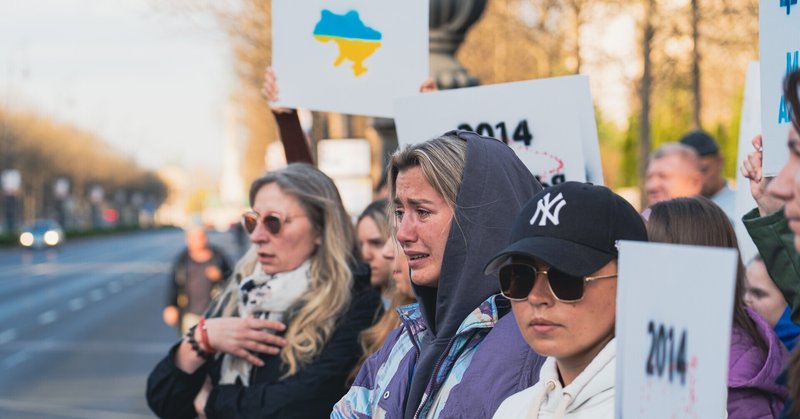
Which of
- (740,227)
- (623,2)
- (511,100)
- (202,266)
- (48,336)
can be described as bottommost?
(48,336)

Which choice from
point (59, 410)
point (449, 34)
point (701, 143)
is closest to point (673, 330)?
point (701, 143)

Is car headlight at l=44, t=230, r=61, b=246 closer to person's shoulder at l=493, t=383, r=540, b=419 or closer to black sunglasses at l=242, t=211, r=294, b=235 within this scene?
black sunglasses at l=242, t=211, r=294, b=235

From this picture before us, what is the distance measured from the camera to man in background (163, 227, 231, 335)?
Result: 10.5m

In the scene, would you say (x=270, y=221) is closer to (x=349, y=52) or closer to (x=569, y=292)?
(x=349, y=52)

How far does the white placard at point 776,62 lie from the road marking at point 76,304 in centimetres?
2374

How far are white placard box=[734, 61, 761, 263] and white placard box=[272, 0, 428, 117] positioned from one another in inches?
53.1


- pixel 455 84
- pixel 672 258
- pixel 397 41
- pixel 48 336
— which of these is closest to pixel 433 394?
pixel 672 258

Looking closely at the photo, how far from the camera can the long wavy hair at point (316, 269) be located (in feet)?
14.2

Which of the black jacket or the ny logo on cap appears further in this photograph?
the black jacket

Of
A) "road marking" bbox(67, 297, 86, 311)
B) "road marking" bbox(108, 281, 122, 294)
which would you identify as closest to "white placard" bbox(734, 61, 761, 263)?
"road marking" bbox(67, 297, 86, 311)

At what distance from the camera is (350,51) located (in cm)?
494

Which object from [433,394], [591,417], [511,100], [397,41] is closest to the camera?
[591,417]

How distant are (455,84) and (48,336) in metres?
14.1

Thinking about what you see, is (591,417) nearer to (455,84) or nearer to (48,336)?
(455,84)
